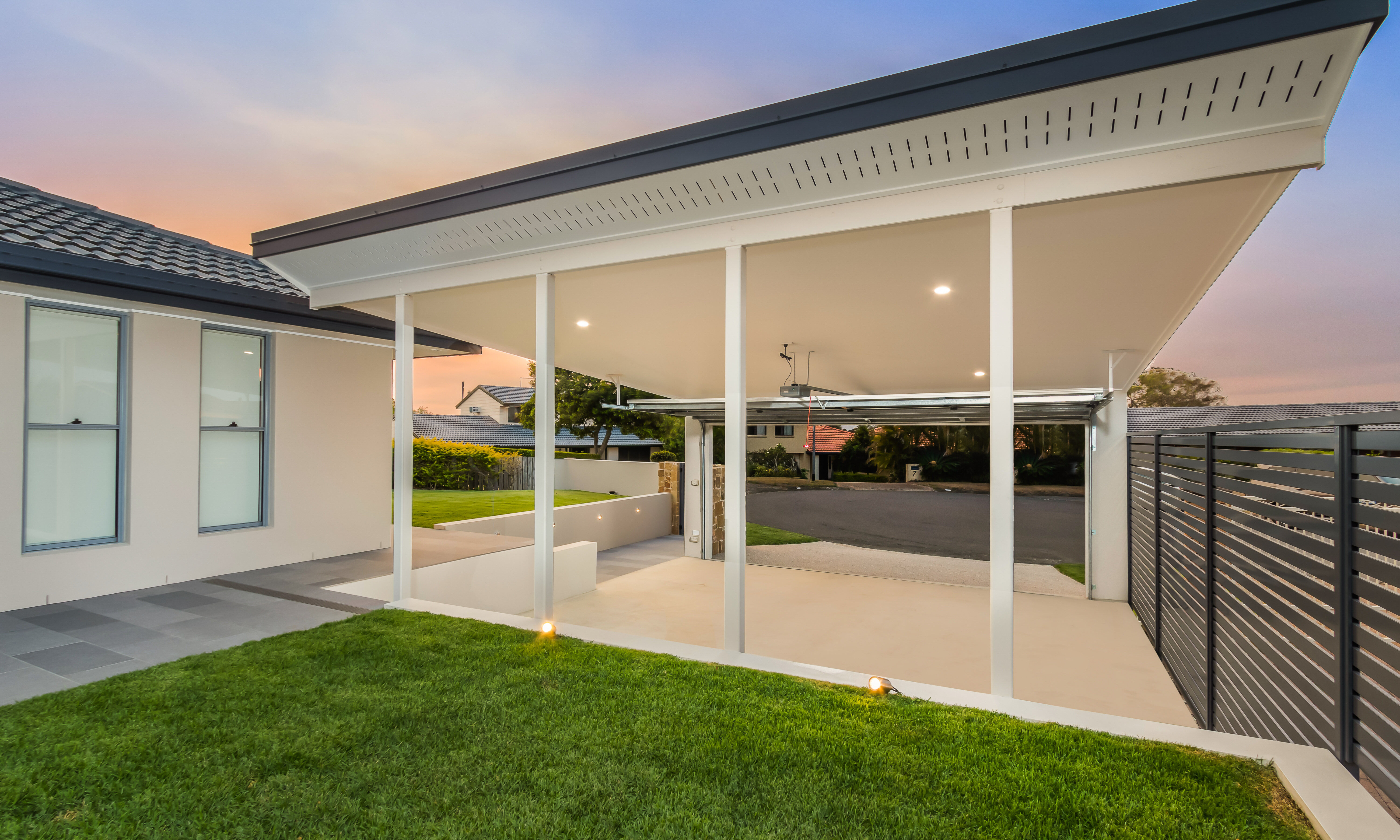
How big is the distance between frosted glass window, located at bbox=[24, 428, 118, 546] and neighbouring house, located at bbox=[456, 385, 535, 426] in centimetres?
3197

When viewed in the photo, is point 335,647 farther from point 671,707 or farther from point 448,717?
point 671,707

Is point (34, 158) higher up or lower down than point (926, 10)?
lower down

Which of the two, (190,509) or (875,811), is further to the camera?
(190,509)

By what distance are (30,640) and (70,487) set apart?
1630 millimetres

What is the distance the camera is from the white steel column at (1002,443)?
2.67 m

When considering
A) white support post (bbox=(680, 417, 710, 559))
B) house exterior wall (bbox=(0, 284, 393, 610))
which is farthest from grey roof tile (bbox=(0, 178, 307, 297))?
white support post (bbox=(680, 417, 710, 559))

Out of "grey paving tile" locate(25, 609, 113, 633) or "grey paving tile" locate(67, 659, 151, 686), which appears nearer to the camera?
"grey paving tile" locate(67, 659, 151, 686)

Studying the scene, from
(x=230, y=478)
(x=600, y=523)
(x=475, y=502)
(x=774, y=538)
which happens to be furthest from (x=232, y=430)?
(x=774, y=538)

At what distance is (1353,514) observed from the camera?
1918 millimetres

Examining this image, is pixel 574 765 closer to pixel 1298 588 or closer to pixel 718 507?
pixel 1298 588

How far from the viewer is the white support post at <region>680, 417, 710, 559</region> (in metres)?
11.1

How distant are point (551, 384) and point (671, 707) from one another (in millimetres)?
2307

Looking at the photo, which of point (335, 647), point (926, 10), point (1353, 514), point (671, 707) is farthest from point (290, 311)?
point (926, 10)

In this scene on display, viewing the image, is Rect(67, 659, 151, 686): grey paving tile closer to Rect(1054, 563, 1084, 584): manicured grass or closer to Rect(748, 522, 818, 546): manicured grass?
Rect(748, 522, 818, 546): manicured grass
